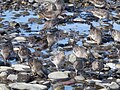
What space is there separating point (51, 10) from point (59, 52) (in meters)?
7.92

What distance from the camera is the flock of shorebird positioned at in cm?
1495

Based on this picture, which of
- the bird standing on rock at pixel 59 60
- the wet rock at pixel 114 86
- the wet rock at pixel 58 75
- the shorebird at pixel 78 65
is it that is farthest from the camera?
the bird standing on rock at pixel 59 60

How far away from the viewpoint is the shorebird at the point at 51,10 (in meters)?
22.2

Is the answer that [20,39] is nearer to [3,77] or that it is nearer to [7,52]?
[7,52]

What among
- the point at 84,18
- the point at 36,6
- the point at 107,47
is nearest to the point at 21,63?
the point at 107,47

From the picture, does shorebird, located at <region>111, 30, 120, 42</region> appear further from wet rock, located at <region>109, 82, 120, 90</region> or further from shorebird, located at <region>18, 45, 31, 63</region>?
wet rock, located at <region>109, 82, 120, 90</region>

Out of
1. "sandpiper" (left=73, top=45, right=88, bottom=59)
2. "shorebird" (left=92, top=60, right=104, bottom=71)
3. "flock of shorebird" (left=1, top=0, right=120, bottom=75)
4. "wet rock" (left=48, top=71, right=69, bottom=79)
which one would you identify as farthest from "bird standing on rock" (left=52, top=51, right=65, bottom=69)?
"shorebird" (left=92, top=60, right=104, bottom=71)

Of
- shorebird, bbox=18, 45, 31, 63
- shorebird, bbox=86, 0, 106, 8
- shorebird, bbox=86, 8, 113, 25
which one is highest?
shorebird, bbox=18, 45, 31, 63

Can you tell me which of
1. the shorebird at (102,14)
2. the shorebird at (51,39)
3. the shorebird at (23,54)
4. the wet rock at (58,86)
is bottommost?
the shorebird at (102,14)

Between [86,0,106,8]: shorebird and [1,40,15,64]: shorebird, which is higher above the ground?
[1,40,15,64]: shorebird

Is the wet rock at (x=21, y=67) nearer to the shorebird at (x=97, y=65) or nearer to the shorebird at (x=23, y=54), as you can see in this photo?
the shorebird at (x=23, y=54)

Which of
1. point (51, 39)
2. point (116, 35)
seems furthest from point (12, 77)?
point (116, 35)

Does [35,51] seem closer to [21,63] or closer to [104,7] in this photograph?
[21,63]

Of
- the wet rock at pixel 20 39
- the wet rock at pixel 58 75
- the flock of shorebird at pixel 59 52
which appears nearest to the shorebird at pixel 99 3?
the flock of shorebird at pixel 59 52
